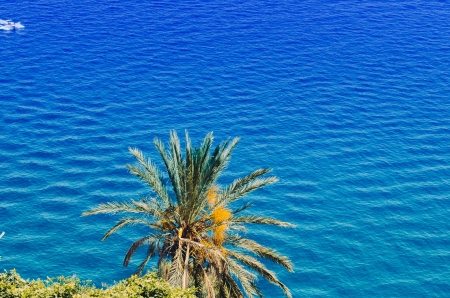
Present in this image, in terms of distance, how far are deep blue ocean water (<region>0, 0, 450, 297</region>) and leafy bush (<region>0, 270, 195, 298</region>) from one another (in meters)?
10.1

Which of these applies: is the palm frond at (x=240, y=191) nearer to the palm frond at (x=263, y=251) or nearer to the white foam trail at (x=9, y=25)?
the palm frond at (x=263, y=251)

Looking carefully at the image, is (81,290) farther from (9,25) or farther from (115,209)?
(9,25)

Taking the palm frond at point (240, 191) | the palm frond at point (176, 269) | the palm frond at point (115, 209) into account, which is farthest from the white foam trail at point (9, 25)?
the palm frond at point (176, 269)

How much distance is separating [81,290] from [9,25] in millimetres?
41307

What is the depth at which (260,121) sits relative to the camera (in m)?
38.6

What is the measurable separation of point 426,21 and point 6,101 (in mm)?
38074

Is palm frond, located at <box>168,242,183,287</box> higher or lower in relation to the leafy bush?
higher

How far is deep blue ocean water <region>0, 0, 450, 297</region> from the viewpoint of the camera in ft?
90.3

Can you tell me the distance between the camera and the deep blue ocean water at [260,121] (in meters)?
27.5

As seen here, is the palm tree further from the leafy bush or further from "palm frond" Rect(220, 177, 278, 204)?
the leafy bush

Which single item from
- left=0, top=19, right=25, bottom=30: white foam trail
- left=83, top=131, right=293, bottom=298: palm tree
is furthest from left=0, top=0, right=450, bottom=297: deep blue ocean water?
left=83, top=131, right=293, bottom=298: palm tree

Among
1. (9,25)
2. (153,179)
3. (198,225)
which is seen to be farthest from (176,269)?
(9,25)

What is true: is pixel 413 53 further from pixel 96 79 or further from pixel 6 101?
pixel 6 101

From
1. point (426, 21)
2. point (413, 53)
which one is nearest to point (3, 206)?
point (413, 53)
